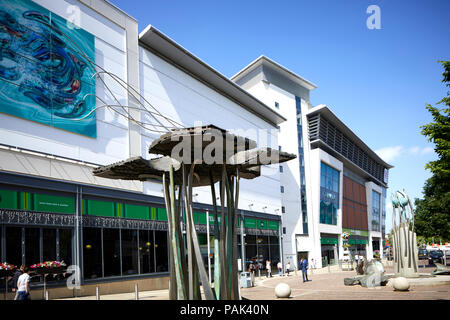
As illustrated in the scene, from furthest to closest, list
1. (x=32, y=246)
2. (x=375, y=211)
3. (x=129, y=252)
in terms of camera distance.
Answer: (x=375, y=211)
(x=129, y=252)
(x=32, y=246)

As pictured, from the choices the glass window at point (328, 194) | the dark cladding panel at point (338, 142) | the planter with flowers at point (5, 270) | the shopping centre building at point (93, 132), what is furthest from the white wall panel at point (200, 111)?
the planter with flowers at point (5, 270)

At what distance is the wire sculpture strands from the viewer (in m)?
20.0

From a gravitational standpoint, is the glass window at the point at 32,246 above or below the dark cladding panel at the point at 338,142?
below

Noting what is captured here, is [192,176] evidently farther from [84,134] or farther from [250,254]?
[250,254]

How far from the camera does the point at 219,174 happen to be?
34.5ft

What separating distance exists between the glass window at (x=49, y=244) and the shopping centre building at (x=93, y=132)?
5 centimetres

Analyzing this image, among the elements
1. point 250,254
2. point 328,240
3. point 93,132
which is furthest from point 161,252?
point 328,240

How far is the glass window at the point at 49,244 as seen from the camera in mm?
18422

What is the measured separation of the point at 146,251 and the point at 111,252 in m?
3.01

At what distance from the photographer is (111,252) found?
72.3ft

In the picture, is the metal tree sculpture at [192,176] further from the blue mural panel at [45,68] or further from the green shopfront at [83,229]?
A: the blue mural panel at [45,68]

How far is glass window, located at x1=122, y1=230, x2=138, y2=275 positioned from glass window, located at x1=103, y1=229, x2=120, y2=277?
0.47 m

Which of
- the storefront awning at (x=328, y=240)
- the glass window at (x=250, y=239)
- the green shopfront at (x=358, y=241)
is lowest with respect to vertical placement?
the green shopfront at (x=358, y=241)

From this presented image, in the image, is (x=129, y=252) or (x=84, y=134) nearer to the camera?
(x=84, y=134)
